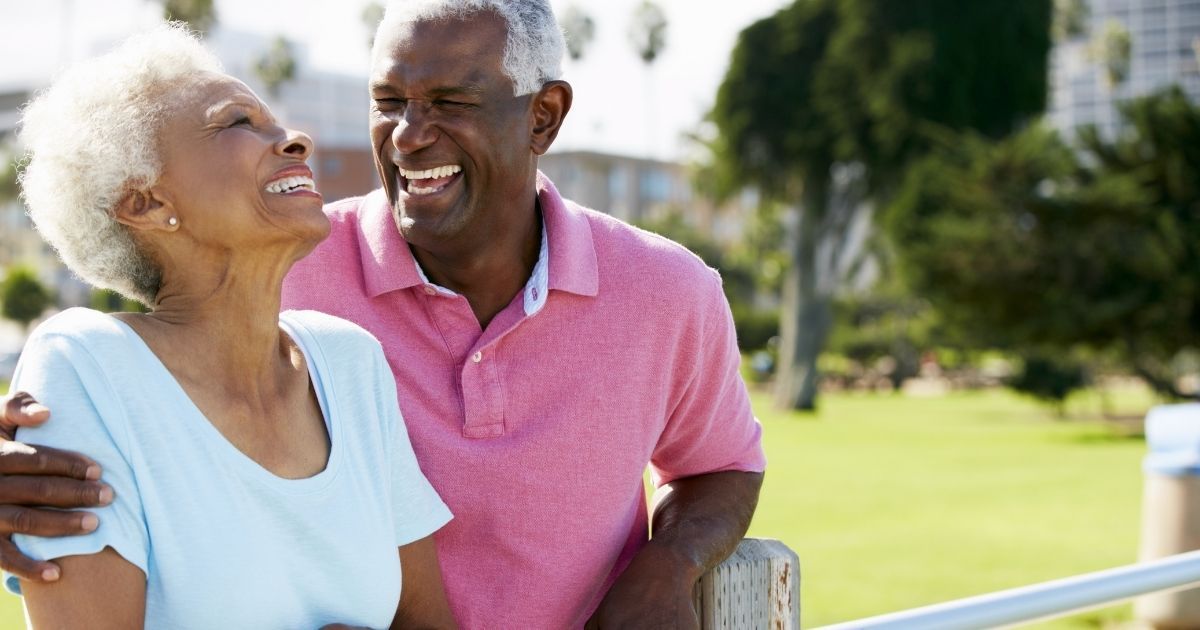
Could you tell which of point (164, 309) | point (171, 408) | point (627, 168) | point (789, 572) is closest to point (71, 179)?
point (164, 309)

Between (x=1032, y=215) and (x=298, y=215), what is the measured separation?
2704cm

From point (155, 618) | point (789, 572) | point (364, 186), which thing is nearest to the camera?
point (155, 618)

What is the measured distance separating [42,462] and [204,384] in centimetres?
A: 28

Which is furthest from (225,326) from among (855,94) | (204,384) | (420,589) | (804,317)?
(804,317)

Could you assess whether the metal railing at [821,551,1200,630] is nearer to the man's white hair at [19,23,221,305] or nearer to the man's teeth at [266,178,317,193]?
the man's teeth at [266,178,317,193]

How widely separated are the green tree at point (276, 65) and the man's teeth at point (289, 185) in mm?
63343

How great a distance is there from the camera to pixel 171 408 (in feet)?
5.63

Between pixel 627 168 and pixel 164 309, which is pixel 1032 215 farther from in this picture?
pixel 627 168

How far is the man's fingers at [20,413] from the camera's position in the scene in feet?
5.19

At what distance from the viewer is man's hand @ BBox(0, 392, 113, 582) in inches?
61.2

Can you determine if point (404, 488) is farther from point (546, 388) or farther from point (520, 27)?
point (520, 27)

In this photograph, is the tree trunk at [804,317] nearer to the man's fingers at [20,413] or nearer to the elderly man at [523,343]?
the elderly man at [523,343]

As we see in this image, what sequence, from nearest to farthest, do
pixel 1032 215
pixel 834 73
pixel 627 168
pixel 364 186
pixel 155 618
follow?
pixel 155 618 → pixel 1032 215 → pixel 834 73 → pixel 364 186 → pixel 627 168

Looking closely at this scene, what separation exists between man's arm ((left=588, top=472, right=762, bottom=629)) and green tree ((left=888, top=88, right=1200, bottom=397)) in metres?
24.9
